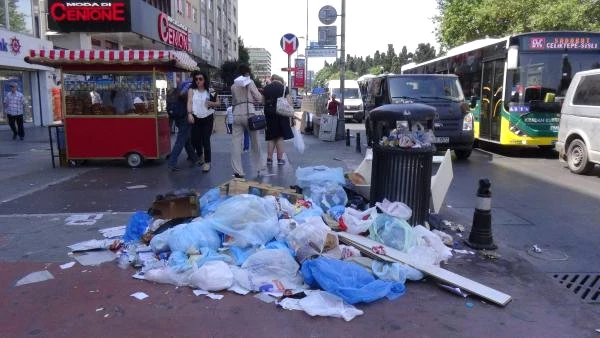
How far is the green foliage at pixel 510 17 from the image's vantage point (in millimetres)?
22484

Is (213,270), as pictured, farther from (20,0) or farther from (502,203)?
(20,0)

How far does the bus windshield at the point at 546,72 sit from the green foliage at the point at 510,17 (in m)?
12.2

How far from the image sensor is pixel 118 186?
321 inches

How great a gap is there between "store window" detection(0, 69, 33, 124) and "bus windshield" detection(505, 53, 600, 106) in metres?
18.2

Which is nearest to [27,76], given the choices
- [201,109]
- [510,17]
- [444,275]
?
[201,109]

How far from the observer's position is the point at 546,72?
11922 millimetres

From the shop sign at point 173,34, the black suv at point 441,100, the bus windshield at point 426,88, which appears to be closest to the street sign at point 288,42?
the black suv at point 441,100

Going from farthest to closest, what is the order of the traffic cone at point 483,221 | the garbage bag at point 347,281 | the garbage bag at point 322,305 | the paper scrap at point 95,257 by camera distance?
1. the traffic cone at point 483,221
2. the paper scrap at point 95,257
3. the garbage bag at point 347,281
4. the garbage bag at point 322,305

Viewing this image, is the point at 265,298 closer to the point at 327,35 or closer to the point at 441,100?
the point at 441,100

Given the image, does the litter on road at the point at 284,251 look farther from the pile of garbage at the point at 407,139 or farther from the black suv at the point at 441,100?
the black suv at the point at 441,100

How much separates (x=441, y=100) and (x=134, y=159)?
6.87 m

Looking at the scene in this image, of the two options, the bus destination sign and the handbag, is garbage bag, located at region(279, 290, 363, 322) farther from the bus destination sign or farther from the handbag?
the bus destination sign

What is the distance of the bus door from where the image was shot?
12.6 metres

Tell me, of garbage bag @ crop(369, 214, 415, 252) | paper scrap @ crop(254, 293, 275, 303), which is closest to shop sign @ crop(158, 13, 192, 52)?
garbage bag @ crop(369, 214, 415, 252)
